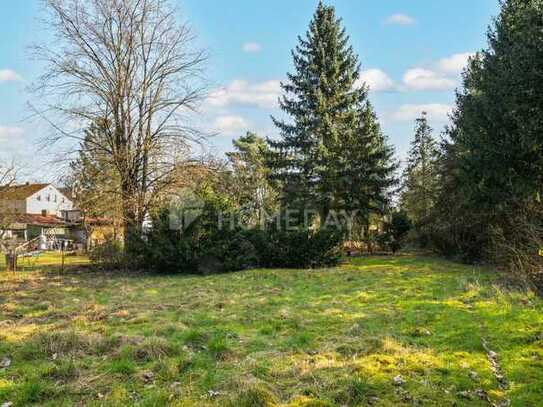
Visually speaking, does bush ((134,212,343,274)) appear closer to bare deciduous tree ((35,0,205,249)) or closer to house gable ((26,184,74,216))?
bare deciduous tree ((35,0,205,249))

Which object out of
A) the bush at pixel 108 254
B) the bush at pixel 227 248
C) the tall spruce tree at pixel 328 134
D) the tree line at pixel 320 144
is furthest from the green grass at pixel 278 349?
the tall spruce tree at pixel 328 134

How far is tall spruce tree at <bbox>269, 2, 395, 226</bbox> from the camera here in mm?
21422

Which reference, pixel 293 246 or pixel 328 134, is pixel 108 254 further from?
pixel 328 134

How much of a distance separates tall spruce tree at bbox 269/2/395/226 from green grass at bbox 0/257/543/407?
1286 cm

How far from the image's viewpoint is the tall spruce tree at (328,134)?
21422mm

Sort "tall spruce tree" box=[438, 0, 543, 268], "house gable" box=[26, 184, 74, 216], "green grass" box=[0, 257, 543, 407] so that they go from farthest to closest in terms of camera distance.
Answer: "house gable" box=[26, 184, 74, 216] < "tall spruce tree" box=[438, 0, 543, 268] < "green grass" box=[0, 257, 543, 407]

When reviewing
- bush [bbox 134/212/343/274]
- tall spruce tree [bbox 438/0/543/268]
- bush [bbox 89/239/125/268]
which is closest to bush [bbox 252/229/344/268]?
bush [bbox 134/212/343/274]

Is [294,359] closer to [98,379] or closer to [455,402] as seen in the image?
[455,402]

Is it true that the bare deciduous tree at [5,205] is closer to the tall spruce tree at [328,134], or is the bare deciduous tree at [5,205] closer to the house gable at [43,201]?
the tall spruce tree at [328,134]

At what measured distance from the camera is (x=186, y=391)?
12.4ft

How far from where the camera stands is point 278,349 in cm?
500

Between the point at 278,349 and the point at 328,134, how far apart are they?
1757cm

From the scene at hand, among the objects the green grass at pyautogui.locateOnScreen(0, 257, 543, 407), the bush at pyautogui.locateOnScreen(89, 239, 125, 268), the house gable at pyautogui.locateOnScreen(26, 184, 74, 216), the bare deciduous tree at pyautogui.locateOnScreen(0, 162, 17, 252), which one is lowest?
the green grass at pyautogui.locateOnScreen(0, 257, 543, 407)

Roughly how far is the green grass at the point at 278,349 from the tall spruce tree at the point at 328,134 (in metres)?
12.9
